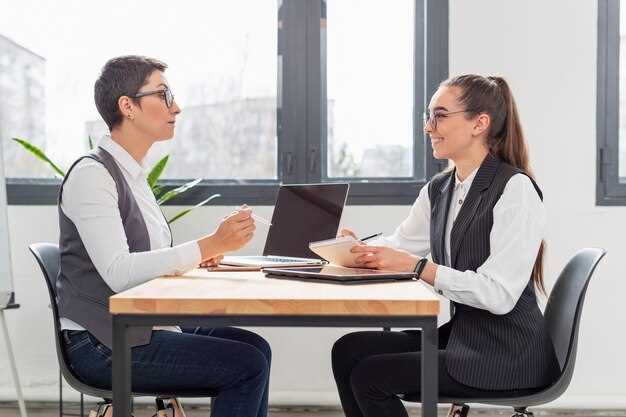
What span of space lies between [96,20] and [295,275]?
85.4 inches

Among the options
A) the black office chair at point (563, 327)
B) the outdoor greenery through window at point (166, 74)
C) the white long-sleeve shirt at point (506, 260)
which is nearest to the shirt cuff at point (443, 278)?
the white long-sleeve shirt at point (506, 260)

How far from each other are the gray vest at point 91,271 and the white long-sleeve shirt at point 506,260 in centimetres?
77

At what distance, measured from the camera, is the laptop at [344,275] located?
1.80 m

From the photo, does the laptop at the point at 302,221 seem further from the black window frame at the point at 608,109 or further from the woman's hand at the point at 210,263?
the black window frame at the point at 608,109

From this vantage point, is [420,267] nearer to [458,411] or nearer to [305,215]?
[458,411]

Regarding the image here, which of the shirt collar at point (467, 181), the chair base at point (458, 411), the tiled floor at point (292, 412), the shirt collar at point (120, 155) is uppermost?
the shirt collar at point (120, 155)

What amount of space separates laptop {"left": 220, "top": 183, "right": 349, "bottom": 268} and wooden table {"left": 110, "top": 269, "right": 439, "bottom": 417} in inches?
28.2

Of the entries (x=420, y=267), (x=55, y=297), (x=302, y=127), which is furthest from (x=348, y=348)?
(x=302, y=127)

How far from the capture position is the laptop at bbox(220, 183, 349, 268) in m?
2.32

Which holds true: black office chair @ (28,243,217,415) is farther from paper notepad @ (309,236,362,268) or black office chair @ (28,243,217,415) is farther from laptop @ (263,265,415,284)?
paper notepad @ (309,236,362,268)

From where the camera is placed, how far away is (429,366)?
155 cm

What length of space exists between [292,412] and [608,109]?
6.11 ft

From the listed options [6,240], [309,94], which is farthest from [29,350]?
[309,94]

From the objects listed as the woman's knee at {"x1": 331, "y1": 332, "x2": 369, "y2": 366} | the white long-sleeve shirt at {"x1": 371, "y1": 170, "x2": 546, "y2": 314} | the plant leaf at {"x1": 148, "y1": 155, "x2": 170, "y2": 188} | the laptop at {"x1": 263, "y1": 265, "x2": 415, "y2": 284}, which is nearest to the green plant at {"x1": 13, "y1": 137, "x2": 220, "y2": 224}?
the plant leaf at {"x1": 148, "y1": 155, "x2": 170, "y2": 188}
